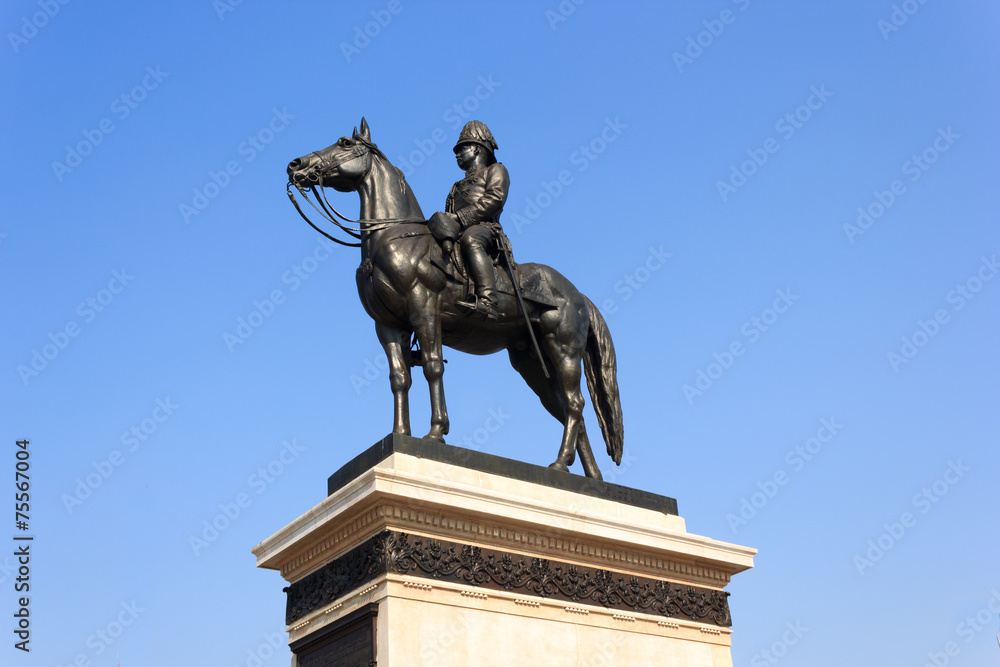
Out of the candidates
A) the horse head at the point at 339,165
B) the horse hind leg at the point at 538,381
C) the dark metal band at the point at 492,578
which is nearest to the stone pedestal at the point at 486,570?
the dark metal band at the point at 492,578

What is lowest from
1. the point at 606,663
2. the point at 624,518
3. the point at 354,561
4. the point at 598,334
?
the point at 606,663

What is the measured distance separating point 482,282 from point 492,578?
3413 mm

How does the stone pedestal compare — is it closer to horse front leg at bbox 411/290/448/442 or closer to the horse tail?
horse front leg at bbox 411/290/448/442

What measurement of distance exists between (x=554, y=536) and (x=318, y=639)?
107 inches

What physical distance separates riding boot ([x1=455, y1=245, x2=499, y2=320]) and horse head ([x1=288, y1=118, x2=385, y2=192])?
1661mm

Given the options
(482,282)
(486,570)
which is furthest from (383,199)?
(486,570)

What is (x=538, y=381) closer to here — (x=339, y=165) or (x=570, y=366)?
(x=570, y=366)

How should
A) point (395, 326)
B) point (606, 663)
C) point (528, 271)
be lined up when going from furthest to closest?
point (528, 271) < point (395, 326) < point (606, 663)

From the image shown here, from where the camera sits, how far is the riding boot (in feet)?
40.0

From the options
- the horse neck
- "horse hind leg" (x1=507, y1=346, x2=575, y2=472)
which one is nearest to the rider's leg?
the horse neck

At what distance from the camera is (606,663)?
11430 mm

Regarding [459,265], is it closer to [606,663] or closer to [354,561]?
[354,561]

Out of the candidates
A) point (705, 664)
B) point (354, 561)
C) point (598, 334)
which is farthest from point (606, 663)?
point (598, 334)

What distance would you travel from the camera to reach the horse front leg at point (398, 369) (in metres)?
11.7
